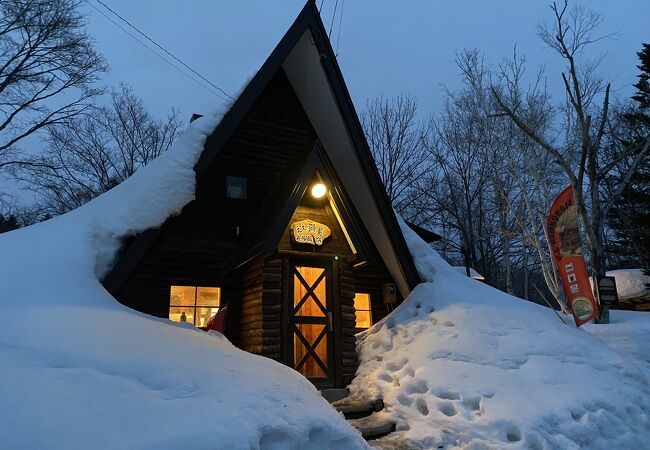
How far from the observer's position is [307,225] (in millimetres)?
8484

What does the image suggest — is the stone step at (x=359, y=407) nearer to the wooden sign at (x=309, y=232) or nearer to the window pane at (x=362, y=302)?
the wooden sign at (x=309, y=232)

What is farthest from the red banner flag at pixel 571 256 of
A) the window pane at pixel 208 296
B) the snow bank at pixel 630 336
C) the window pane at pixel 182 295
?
the window pane at pixel 182 295

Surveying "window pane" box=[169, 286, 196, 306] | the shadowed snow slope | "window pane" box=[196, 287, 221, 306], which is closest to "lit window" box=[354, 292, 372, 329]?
"window pane" box=[196, 287, 221, 306]

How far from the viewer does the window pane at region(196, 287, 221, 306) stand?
356 inches

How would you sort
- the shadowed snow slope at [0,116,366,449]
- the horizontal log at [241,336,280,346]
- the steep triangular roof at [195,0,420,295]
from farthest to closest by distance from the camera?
the steep triangular roof at [195,0,420,295], the horizontal log at [241,336,280,346], the shadowed snow slope at [0,116,366,449]

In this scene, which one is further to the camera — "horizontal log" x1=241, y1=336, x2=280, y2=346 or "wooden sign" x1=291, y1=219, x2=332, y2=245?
"wooden sign" x1=291, y1=219, x2=332, y2=245

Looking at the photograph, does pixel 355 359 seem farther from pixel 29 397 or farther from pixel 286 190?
pixel 29 397

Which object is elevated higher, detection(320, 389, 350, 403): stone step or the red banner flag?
the red banner flag

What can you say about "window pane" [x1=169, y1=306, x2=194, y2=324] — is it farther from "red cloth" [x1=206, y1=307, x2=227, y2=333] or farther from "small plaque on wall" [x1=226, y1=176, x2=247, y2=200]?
"small plaque on wall" [x1=226, y1=176, x2=247, y2=200]

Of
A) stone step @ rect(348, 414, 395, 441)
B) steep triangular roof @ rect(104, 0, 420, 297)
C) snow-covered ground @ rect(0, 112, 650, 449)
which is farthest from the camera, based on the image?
steep triangular roof @ rect(104, 0, 420, 297)

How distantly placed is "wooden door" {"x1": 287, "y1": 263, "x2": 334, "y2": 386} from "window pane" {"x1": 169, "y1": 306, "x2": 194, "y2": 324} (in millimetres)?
2213

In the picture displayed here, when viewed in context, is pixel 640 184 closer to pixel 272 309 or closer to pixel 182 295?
pixel 272 309

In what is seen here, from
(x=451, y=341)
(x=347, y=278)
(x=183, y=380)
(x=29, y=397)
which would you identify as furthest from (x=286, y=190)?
(x=29, y=397)

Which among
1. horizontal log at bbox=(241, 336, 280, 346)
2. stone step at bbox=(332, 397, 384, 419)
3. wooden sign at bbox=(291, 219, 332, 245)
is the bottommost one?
stone step at bbox=(332, 397, 384, 419)
